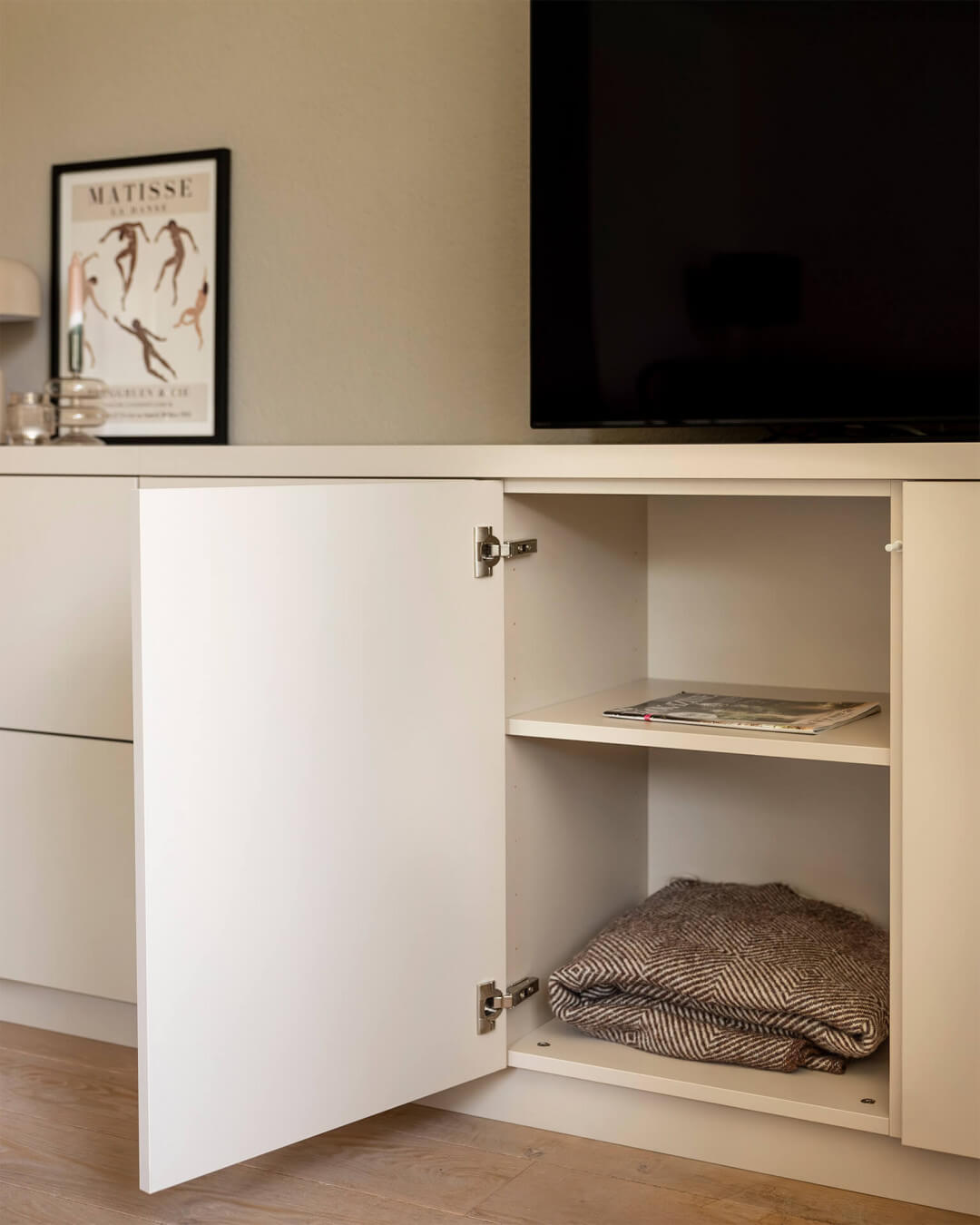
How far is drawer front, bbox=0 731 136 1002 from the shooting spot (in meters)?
1.81

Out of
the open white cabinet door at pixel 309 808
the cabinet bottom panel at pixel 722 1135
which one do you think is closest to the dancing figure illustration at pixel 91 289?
the open white cabinet door at pixel 309 808

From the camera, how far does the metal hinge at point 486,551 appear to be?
1545 millimetres

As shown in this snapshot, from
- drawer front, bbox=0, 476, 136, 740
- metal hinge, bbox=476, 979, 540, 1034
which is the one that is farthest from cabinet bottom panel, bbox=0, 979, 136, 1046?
metal hinge, bbox=476, 979, 540, 1034

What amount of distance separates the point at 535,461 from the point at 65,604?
70cm

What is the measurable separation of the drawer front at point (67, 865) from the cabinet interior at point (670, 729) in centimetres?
56

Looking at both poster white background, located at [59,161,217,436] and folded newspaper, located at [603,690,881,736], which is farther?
poster white background, located at [59,161,217,436]

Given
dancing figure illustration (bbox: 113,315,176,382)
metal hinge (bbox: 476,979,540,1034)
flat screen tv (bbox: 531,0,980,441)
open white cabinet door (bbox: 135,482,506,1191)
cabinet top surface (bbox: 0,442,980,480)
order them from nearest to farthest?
open white cabinet door (bbox: 135,482,506,1191), cabinet top surface (bbox: 0,442,980,480), flat screen tv (bbox: 531,0,980,441), metal hinge (bbox: 476,979,540,1034), dancing figure illustration (bbox: 113,315,176,382)

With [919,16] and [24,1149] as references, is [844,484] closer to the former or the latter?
[919,16]

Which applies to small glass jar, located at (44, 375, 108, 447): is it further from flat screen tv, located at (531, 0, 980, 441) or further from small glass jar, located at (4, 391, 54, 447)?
flat screen tv, located at (531, 0, 980, 441)

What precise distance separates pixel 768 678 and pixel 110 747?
3.00 ft

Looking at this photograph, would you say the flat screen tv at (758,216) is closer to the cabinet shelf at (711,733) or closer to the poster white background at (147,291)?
the cabinet shelf at (711,733)

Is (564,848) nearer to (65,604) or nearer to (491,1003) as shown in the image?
(491,1003)

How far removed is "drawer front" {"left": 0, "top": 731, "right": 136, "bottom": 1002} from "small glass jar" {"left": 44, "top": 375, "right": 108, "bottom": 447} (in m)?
→ 0.60

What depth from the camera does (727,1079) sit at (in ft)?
4.98
